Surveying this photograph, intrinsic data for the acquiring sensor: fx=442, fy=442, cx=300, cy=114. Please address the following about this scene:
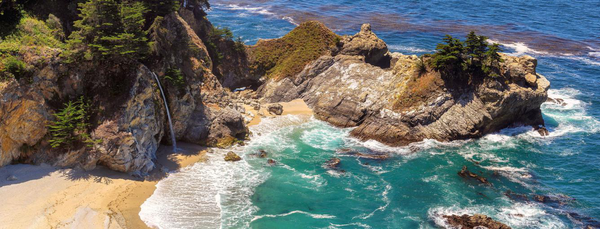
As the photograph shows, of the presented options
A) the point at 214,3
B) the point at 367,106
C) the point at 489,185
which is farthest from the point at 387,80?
the point at 214,3

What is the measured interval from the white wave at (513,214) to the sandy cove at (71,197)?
20168 mm

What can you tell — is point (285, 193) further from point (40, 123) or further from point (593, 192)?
point (593, 192)

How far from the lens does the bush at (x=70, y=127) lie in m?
31.1

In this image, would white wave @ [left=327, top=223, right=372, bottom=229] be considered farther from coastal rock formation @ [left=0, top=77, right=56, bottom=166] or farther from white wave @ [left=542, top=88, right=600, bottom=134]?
white wave @ [left=542, top=88, right=600, bottom=134]

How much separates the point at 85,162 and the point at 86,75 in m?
6.53

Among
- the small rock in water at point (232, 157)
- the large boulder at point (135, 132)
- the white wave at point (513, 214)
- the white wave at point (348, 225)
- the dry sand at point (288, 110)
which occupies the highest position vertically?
the large boulder at point (135, 132)

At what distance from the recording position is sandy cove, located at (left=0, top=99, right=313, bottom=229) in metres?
27.1

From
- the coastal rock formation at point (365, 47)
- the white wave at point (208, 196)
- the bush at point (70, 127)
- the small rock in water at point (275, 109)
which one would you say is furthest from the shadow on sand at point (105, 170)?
the coastal rock formation at point (365, 47)

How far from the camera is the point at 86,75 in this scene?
3316 cm

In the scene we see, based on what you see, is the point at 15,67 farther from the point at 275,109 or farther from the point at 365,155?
the point at 365,155

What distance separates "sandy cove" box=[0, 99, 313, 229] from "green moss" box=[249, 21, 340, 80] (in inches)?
1043

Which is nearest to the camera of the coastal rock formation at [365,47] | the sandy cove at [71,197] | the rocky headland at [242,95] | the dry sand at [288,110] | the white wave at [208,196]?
the sandy cove at [71,197]

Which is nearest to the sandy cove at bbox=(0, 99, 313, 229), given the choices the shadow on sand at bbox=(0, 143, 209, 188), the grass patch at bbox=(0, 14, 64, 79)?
the shadow on sand at bbox=(0, 143, 209, 188)

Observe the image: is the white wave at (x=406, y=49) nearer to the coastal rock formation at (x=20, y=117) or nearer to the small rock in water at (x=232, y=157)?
the small rock in water at (x=232, y=157)
